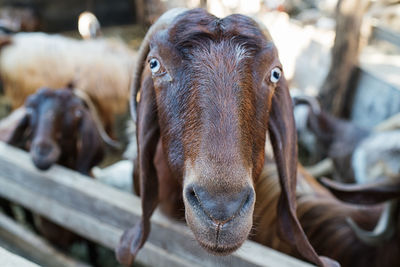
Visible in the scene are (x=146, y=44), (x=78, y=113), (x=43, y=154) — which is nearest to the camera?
(x=146, y=44)

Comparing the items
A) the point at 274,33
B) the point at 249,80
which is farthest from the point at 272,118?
the point at 274,33

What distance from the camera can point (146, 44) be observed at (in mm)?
1776

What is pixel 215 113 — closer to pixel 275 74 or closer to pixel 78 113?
pixel 275 74

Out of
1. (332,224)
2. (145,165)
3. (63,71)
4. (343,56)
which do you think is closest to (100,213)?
(145,165)

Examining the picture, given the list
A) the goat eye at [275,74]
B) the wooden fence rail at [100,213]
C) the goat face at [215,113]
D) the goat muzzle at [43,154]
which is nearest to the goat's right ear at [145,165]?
the goat face at [215,113]

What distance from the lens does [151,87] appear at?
1.63m

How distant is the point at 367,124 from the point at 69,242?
3.87m

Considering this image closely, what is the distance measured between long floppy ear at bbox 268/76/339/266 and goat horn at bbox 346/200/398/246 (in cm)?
56

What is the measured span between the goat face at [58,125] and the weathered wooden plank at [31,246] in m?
0.59

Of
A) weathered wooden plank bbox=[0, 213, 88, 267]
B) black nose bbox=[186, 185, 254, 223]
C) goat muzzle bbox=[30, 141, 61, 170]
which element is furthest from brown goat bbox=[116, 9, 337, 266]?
weathered wooden plank bbox=[0, 213, 88, 267]

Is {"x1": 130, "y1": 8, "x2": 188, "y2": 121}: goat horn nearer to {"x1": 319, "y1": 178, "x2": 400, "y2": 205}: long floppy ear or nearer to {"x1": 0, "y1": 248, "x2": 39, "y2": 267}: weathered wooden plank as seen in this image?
{"x1": 0, "y1": 248, "x2": 39, "y2": 267}: weathered wooden plank

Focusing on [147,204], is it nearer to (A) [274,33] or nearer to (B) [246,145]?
(B) [246,145]

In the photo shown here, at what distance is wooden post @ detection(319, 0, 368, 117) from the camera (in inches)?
170

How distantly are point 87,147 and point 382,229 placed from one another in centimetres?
224
